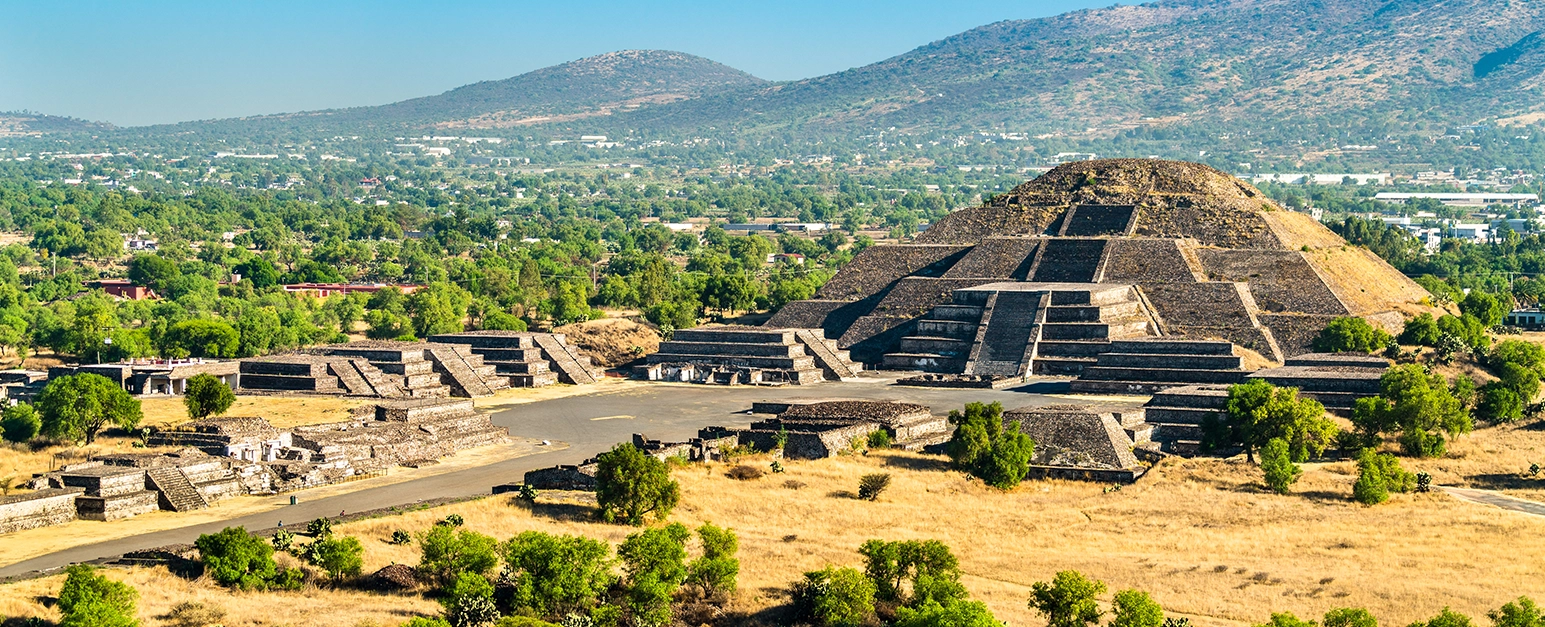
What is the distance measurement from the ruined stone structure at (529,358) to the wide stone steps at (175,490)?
109 ft

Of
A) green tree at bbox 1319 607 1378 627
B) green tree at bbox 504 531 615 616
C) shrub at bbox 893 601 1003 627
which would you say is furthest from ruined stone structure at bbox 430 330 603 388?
green tree at bbox 1319 607 1378 627

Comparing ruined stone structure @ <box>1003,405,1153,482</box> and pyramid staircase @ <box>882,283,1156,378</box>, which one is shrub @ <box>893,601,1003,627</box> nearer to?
ruined stone structure @ <box>1003,405,1153,482</box>

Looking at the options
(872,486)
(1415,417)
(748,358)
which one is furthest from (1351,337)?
(872,486)

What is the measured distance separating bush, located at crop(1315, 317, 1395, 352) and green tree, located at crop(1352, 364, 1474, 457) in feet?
64.2

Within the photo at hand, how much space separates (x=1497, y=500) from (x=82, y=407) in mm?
43291

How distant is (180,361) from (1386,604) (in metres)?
56.0

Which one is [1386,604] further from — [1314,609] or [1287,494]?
[1287,494]

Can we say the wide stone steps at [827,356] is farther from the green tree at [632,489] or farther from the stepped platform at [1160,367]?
the green tree at [632,489]

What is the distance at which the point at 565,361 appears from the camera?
301ft

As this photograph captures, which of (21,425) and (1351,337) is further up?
(21,425)

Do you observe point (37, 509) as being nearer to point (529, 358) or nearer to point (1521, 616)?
point (1521, 616)

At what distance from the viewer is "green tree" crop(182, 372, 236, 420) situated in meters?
67.6

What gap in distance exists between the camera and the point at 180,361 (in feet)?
272

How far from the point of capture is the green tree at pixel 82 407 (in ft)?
205
